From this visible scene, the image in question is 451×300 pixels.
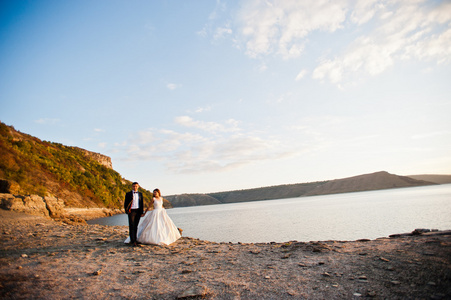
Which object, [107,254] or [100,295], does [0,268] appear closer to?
[107,254]

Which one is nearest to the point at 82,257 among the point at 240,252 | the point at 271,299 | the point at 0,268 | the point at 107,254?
the point at 107,254

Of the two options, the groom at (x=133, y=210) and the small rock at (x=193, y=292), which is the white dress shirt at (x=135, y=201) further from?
the small rock at (x=193, y=292)

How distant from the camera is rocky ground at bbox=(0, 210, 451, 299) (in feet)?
15.4

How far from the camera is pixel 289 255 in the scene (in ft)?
25.8

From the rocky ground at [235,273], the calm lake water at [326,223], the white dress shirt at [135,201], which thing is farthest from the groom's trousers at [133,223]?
the calm lake water at [326,223]

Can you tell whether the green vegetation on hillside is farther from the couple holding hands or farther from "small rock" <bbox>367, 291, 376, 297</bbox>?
"small rock" <bbox>367, 291, 376, 297</bbox>

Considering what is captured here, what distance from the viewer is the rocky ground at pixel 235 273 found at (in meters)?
4.69

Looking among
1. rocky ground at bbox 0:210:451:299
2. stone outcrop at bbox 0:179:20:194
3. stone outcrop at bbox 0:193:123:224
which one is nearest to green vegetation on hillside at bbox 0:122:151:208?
stone outcrop at bbox 0:179:20:194

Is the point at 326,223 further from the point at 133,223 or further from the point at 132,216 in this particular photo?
the point at 132,216

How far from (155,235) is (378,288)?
30.7 ft

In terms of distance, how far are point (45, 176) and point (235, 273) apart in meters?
48.4

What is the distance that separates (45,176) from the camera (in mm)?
40844

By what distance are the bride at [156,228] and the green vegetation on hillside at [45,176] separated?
19.3 m

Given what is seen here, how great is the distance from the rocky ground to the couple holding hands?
190cm
